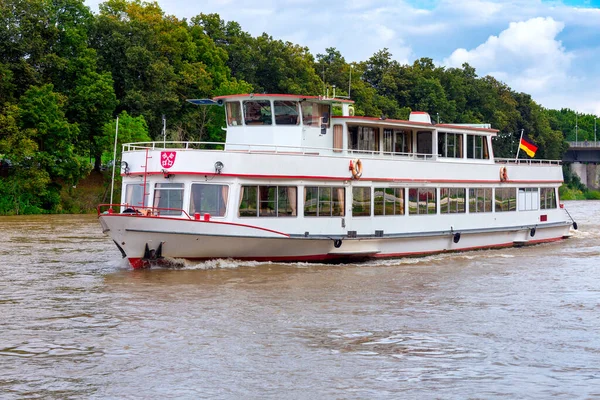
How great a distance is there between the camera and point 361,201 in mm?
27047

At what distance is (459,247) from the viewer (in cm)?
3088

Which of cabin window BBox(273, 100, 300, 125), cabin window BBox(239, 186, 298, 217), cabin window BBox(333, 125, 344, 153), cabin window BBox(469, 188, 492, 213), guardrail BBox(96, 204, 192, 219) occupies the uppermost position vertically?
cabin window BBox(273, 100, 300, 125)

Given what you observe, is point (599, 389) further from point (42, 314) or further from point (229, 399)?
point (42, 314)

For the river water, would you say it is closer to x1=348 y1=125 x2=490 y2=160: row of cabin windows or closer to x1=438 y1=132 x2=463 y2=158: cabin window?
x1=348 y1=125 x2=490 y2=160: row of cabin windows

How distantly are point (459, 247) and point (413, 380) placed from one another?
60.1ft

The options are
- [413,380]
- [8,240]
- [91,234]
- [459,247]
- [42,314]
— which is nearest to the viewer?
[413,380]

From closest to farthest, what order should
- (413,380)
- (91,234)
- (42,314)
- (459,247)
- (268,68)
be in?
(413,380) < (42,314) < (459,247) < (91,234) < (268,68)

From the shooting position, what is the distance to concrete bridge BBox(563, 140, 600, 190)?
4175 inches

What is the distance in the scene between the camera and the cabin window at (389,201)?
90.6ft

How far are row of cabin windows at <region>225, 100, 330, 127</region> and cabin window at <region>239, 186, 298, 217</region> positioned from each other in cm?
287

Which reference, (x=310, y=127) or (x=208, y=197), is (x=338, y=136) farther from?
(x=208, y=197)

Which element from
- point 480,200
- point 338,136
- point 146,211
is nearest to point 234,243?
point 146,211

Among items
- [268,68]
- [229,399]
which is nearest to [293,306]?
[229,399]

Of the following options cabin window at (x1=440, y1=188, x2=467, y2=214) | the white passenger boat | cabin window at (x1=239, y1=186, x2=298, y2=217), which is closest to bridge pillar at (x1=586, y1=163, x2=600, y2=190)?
the white passenger boat
